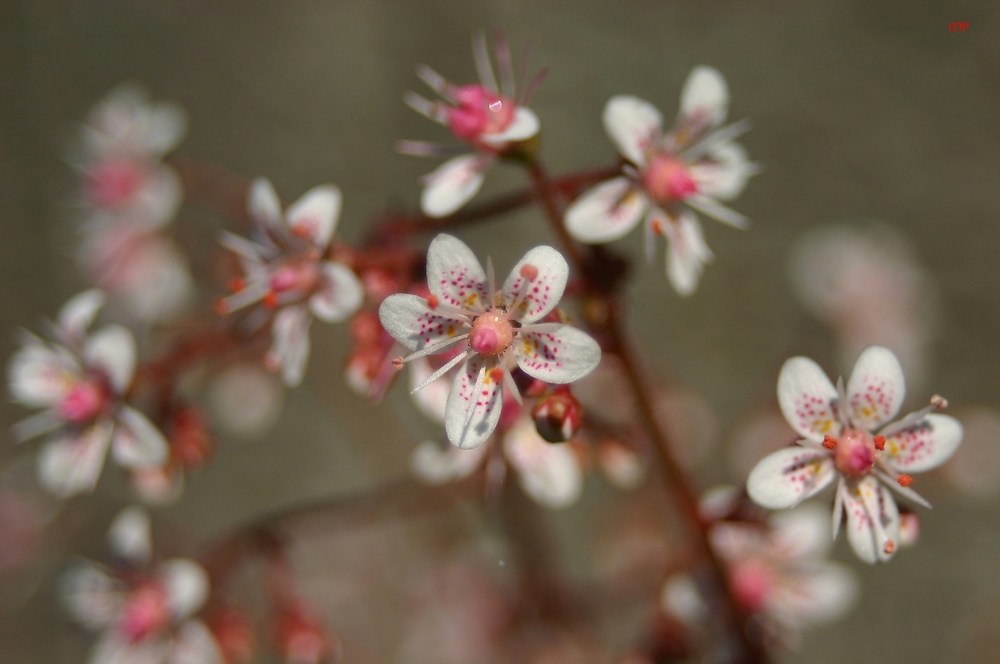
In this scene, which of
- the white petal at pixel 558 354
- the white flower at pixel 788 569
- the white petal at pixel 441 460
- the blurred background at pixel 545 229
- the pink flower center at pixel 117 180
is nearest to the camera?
the white petal at pixel 558 354

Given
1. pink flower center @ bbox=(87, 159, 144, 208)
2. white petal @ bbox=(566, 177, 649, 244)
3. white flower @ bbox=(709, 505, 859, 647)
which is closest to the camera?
white petal @ bbox=(566, 177, 649, 244)

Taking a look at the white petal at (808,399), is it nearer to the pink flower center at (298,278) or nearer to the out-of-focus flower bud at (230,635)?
the pink flower center at (298,278)

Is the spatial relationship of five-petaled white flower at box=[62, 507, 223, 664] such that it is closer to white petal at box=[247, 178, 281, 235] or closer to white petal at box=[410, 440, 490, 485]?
white petal at box=[410, 440, 490, 485]

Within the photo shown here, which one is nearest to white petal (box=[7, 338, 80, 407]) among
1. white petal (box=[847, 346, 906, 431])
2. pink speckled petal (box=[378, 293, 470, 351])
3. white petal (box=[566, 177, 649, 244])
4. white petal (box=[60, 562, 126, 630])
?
white petal (box=[60, 562, 126, 630])

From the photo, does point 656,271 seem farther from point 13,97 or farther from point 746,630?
point 13,97

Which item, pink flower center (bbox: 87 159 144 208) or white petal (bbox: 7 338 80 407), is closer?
white petal (bbox: 7 338 80 407)

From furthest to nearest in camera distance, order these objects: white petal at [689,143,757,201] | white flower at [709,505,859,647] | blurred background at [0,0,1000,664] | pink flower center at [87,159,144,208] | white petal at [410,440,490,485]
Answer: blurred background at [0,0,1000,664], pink flower center at [87,159,144,208], white flower at [709,505,859,647], white petal at [410,440,490,485], white petal at [689,143,757,201]

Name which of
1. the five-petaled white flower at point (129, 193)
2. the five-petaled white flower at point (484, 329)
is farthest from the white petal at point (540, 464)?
the five-petaled white flower at point (129, 193)
